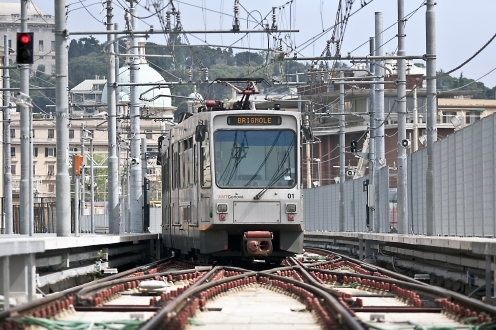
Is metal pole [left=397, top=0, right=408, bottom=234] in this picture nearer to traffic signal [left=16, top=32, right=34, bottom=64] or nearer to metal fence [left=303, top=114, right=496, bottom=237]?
metal fence [left=303, top=114, right=496, bottom=237]

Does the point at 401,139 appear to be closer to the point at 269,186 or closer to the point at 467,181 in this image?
the point at 467,181

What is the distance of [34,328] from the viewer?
45.1ft

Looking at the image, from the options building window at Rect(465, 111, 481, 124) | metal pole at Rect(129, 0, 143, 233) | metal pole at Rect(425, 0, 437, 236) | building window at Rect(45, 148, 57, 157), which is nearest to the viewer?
metal pole at Rect(425, 0, 437, 236)

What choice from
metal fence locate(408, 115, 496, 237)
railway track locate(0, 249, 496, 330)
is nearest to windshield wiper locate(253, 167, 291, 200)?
metal fence locate(408, 115, 496, 237)

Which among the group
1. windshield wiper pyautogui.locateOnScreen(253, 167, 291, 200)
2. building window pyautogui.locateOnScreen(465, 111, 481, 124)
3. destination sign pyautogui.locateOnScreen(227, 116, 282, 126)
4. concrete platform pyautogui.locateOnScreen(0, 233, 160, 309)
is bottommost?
concrete platform pyautogui.locateOnScreen(0, 233, 160, 309)

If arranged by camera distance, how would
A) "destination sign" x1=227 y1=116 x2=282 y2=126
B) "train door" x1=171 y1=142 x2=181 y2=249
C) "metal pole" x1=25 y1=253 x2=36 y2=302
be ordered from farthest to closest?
"train door" x1=171 y1=142 x2=181 y2=249
"destination sign" x1=227 y1=116 x2=282 y2=126
"metal pole" x1=25 y1=253 x2=36 y2=302

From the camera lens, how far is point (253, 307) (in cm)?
1761

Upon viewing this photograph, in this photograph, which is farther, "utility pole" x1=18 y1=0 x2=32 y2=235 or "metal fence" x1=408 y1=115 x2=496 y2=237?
"utility pole" x1=18 y1=0 x2=32 y2=235

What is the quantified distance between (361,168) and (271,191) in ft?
242

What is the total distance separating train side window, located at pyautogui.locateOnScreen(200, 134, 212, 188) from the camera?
27875mm

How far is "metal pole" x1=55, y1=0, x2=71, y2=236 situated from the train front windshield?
3194 millimetres

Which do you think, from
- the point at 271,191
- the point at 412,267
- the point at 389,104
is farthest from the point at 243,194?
the point at 389,104

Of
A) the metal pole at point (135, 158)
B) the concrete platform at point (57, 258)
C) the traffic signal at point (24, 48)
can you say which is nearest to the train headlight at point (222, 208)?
the concrete platform at point (57, 258)

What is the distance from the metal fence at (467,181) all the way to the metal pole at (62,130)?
877cm
